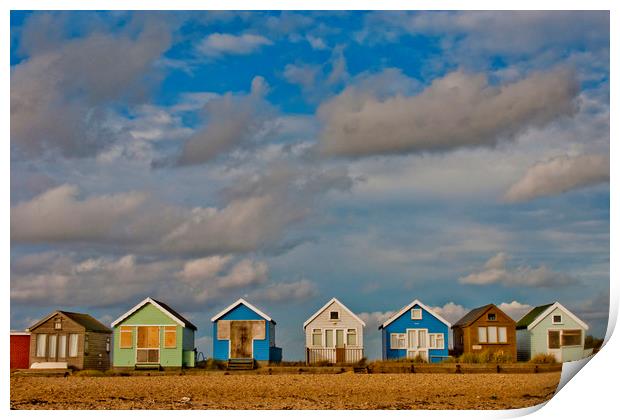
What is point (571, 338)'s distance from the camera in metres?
32.2

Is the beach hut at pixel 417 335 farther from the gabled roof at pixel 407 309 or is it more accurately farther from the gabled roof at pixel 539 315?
the gabled roof at pixel 539 315

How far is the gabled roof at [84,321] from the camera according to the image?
107 feet

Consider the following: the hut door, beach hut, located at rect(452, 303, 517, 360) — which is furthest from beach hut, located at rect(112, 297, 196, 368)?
the hut door

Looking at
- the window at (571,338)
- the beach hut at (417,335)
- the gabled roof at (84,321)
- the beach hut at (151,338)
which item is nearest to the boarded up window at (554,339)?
the window at (571,338)

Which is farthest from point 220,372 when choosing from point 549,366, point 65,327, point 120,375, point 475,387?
point 549,366

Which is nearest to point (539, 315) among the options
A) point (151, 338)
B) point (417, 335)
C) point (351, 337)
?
point (417, 335)

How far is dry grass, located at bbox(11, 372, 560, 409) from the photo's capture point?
2800cm

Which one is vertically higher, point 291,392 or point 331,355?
point 331,355

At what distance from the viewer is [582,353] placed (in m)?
30.7

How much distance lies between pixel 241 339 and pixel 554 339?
949 centimetres

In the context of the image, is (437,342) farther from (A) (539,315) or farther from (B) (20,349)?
(B) (20,349)

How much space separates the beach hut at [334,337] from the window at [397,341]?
92 centimetres

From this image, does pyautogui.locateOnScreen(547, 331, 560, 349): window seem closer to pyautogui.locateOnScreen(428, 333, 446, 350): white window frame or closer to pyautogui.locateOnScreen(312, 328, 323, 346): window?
pyautogui.locateOnScreen(428, 333, 446, 350): white window frame

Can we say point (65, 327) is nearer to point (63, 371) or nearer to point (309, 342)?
point (63, 371)
